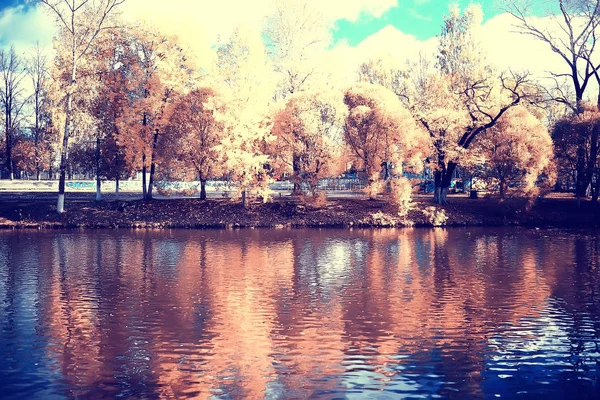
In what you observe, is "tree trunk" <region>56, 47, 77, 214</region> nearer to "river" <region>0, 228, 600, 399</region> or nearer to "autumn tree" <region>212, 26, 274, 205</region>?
"autumn tree" <region>212, 26, 274, 205</region>

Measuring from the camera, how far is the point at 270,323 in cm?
1588

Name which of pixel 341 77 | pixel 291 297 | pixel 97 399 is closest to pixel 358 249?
pixel 291 297

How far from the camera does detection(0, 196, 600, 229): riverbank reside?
148ft

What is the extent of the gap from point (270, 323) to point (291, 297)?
137 inches

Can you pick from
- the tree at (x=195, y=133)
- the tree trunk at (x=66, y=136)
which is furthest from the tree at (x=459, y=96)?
the tree trunk at (x=66, y=136)

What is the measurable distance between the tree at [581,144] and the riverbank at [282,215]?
2575mm

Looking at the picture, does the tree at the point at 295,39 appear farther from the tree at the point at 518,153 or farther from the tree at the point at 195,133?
the tree at the point at 518,153

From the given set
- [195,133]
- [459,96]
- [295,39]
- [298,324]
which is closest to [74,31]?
[195,133]

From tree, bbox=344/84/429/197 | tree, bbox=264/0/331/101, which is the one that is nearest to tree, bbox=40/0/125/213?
tree, bbox=264/0/331/101

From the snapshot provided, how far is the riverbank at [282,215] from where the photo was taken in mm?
45031

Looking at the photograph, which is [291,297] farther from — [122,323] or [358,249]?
[358,249]

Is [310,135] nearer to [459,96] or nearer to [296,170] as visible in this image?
[296,170]

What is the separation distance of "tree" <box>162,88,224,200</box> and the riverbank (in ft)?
12.7

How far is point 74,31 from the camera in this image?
4550 centimetres
